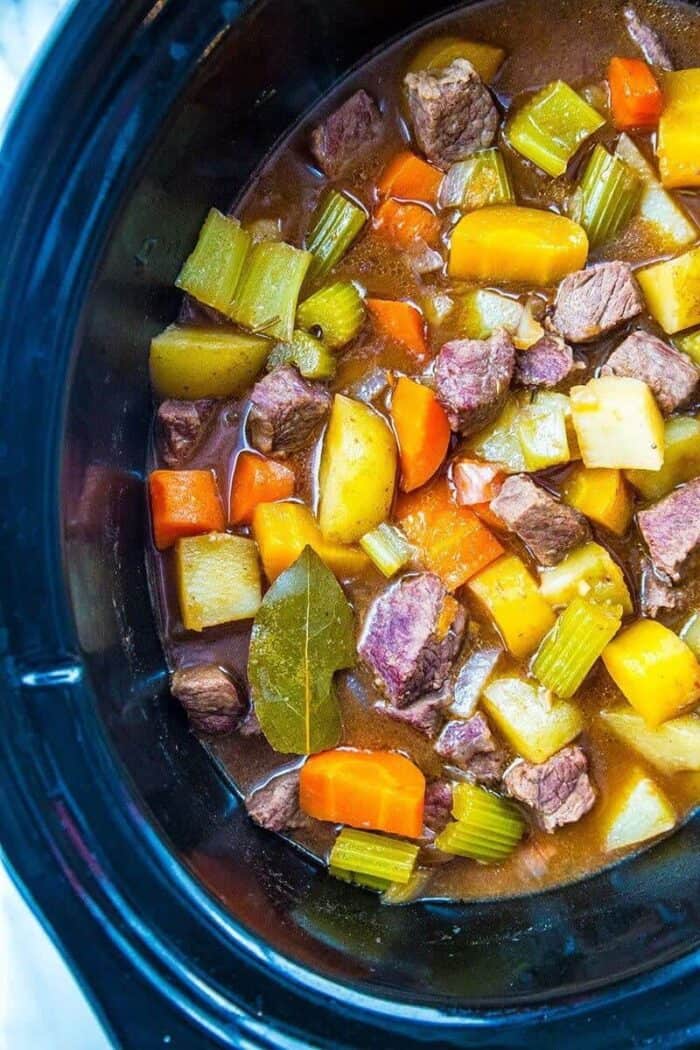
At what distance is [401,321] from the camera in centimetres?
274

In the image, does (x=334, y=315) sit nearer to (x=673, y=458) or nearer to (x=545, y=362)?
(x=545, y=362)

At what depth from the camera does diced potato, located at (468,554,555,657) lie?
267 centimetres

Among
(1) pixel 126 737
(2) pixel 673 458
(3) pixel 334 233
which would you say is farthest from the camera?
(3) pixel 334 233

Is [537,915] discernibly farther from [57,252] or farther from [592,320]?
[57,252]

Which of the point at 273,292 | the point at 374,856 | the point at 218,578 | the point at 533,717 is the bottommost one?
the point at 374,856

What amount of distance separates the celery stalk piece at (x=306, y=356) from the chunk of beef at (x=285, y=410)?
0.09 ft

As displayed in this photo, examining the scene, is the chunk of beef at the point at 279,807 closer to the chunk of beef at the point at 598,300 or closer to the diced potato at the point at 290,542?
the diced potato at the point at 290,542

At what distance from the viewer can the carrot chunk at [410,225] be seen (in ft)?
9.08

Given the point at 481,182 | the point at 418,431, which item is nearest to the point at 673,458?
the point at 418,431

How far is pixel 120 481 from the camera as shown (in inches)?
104

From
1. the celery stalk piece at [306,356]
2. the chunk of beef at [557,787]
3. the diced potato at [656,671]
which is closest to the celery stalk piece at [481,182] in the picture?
the celery stalk piece at [306,356]

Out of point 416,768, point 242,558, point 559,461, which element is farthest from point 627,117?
point 416,768

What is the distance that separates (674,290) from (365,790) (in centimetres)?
139

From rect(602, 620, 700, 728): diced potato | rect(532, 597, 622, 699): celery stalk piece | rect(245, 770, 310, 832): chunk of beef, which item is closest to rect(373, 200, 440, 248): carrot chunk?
rect(532, 597, 622, 699): celery stalk piece
